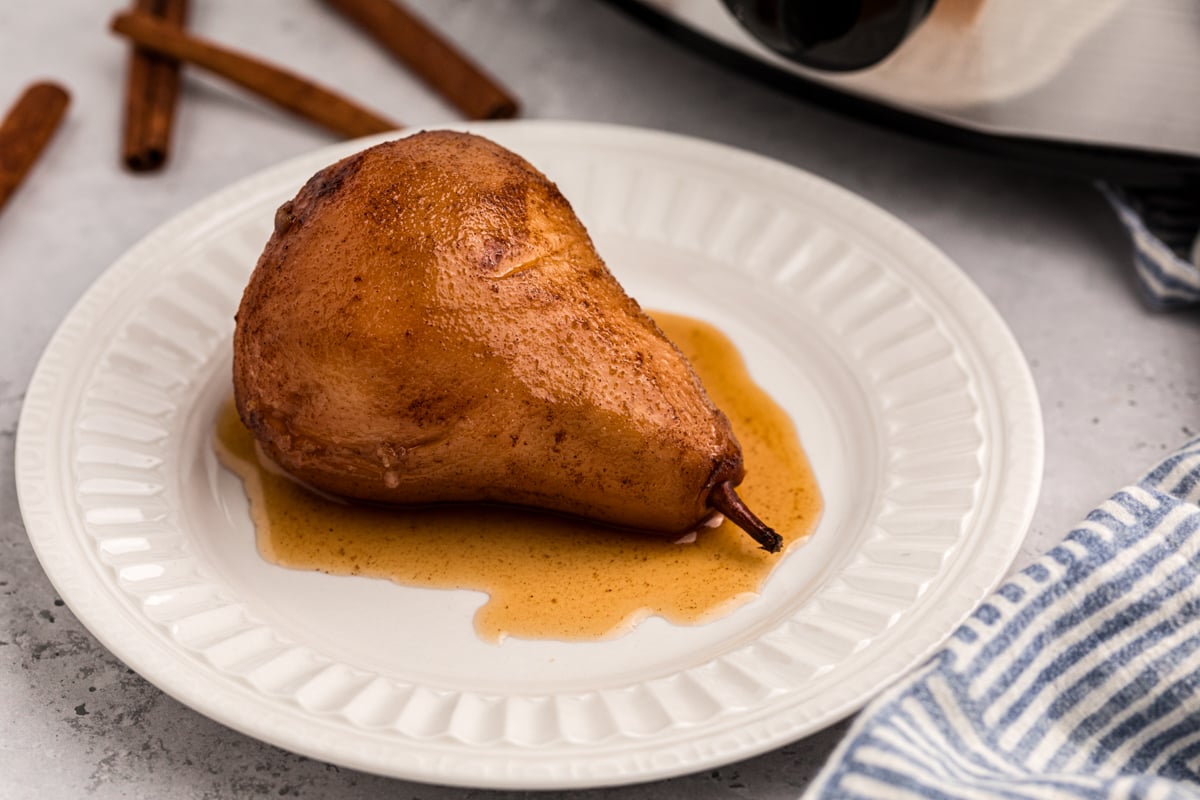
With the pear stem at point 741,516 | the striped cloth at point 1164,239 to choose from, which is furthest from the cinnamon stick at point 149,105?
the striped cloth at point 1164,239

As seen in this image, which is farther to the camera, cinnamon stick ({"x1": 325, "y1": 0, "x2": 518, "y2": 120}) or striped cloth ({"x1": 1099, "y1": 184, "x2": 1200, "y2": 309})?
cinnamon stick ({"x1": 325, "y1": 0, "x2": 518, "y2": 120})

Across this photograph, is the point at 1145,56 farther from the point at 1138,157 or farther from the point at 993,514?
the point at 993,514

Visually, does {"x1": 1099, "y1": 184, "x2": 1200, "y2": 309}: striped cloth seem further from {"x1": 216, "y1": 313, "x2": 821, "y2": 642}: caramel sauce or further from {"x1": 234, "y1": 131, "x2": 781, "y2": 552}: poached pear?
{"x1": 234, "y1": 131, "x2": 781, "y2": 552}: poached pear

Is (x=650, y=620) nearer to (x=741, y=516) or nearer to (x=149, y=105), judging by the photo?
(x=741, y=516)

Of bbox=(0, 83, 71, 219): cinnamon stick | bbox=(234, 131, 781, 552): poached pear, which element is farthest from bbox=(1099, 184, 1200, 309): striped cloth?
bbox=(0, 83, 71, 219): cinnamon stick

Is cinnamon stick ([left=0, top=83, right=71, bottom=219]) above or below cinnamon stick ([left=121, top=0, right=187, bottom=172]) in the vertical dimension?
below

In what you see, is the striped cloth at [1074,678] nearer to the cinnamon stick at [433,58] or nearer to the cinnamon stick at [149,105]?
the cinnamon stick at [433,58]
